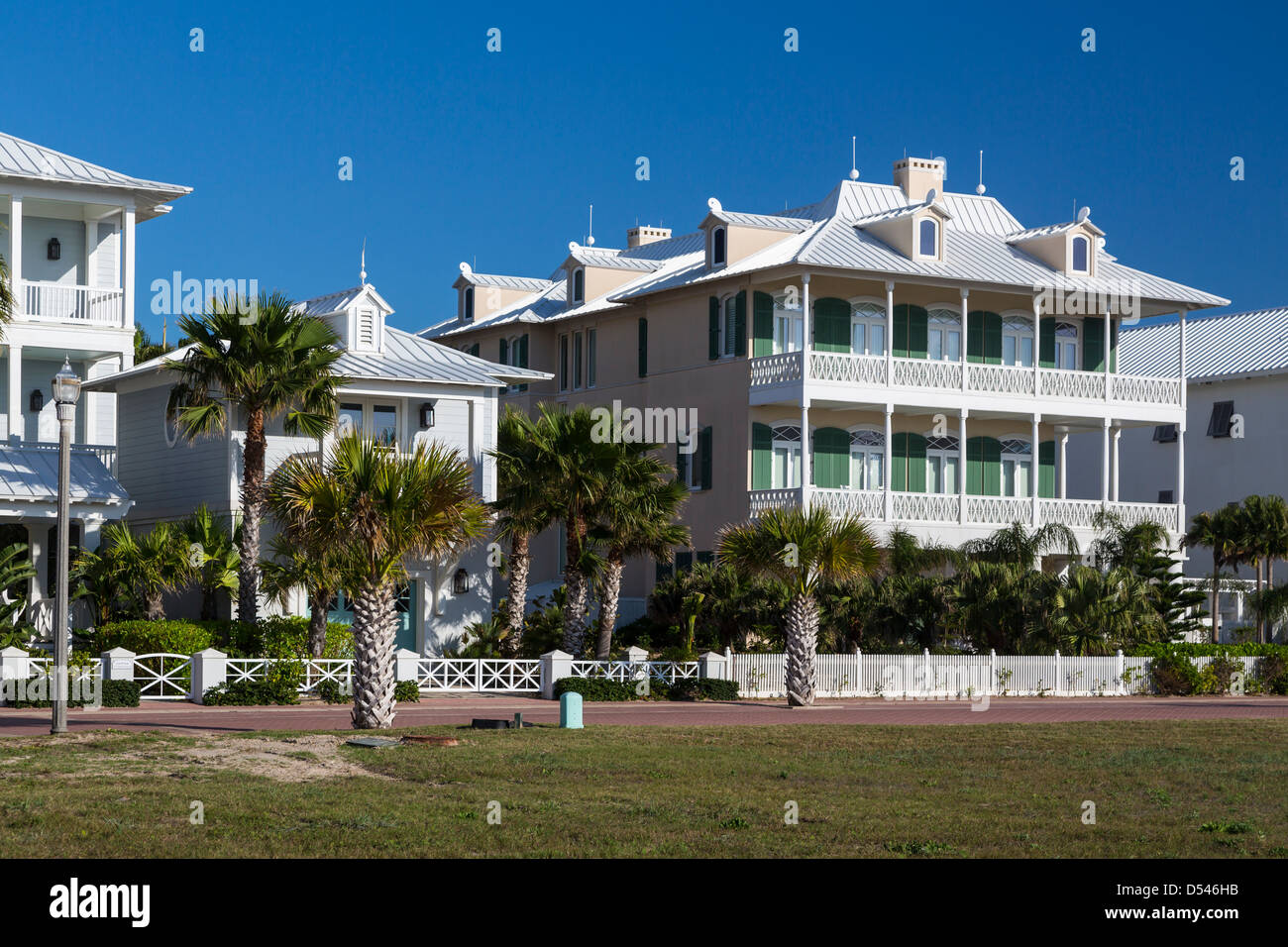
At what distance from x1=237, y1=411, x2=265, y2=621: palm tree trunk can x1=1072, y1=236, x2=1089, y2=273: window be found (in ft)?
74.4

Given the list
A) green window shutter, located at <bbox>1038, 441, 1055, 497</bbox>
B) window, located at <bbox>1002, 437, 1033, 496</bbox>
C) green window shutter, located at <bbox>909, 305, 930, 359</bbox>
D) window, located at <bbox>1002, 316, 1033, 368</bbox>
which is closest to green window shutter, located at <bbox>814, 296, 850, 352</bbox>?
green window shutter, located at <bbox>909, 305, 930, 359</bbox>

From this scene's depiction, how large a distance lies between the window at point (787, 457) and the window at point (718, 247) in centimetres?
459

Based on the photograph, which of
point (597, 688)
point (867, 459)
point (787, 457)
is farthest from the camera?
point (867, 459)

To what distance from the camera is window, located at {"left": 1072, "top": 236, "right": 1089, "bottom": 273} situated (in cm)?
4412

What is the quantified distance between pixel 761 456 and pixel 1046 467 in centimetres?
903

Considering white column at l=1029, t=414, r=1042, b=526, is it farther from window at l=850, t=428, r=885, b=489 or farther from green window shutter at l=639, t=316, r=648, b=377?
green window shutter at l=639, t=316, r=648, b=377

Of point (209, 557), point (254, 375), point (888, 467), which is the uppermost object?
point (254, 375)

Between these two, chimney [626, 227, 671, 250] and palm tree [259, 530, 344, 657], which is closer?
palm tree [259, 530, 344, 657]

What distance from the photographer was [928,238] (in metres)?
42.1

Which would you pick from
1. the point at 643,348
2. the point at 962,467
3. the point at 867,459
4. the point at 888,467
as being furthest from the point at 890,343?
the point at 643,348

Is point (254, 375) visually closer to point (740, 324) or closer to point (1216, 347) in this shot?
point (740, 324)

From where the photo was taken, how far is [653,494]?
3325 centimetres

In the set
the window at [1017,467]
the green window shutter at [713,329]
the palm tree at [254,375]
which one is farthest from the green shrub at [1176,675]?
the palm tree at [254,375]
